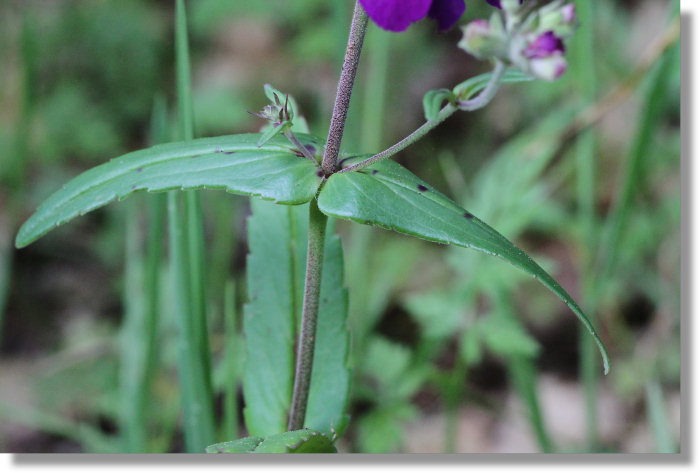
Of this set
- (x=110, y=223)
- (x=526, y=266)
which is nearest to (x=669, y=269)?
(x=526, y=266)

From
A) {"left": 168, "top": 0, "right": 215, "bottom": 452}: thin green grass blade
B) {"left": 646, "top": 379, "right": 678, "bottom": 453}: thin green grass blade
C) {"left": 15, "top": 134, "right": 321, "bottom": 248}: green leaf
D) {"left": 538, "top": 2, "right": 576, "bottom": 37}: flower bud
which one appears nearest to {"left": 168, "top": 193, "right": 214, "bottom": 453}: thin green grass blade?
{"left": 168, "top": 0, "right": 215, "bottom": 452}: thin green grass blade

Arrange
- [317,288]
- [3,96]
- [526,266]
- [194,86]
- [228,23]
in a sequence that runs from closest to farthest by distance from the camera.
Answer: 1. [526,266]
2. [317,288]
3. [3,96]
4. [194,86]
5. [228,23]

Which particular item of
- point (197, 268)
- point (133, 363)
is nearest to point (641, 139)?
point (197, 268)

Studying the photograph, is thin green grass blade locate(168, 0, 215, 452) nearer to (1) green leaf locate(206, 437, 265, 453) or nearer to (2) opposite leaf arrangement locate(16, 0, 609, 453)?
(2) opposite leaf arrangement locate(16, 0, 609, 453)

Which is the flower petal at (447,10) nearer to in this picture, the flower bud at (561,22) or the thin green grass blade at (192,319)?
the flower bud at (561,22)

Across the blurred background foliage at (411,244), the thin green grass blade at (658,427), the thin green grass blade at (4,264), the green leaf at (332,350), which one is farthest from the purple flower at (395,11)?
the thin green grass blade at (4,264)

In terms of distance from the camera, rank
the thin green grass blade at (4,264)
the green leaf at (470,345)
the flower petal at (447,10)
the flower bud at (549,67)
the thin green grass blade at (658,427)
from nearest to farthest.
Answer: the flower bud at (549,67) < the flower petal at (447,10) < the thin green grass blade at (658,427) < the green leaf at (470,345) < the thin green grass blade at (4,264)

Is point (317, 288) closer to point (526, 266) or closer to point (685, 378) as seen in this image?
point (526, 266)

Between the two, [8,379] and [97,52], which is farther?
[97,52]
